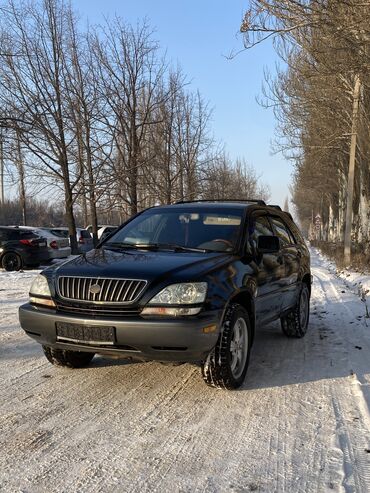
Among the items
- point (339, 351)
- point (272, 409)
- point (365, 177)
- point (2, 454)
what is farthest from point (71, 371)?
point (365, 177)

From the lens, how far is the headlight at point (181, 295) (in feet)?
12.7

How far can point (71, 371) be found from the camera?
4.84m

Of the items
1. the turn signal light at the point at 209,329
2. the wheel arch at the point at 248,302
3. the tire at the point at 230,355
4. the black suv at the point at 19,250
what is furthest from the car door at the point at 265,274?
the black suv at the point at 19,250

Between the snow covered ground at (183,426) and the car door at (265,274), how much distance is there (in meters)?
0.58

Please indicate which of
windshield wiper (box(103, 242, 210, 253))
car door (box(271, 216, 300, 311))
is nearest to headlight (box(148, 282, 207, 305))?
windshield wiper (box(103, 242, 210, 253))

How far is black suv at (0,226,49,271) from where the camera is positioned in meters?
15.7

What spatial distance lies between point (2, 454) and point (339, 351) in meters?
4.04

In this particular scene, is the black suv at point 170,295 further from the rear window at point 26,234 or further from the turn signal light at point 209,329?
the rear window at point 26,234

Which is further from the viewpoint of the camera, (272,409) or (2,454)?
(272,409)

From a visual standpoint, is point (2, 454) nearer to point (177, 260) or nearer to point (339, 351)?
point (177, 260)

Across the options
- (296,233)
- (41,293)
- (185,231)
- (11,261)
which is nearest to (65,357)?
(41,293)

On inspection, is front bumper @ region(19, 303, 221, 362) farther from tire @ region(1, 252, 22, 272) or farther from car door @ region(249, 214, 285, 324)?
tire @ region(1, 252, 22, 272)

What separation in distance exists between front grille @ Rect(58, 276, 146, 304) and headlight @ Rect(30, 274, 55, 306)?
29cm

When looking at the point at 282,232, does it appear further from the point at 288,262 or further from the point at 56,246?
the point at 56,246
